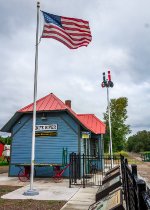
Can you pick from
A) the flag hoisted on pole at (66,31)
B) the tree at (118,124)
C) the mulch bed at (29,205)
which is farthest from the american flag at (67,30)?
the tree at (118,124)

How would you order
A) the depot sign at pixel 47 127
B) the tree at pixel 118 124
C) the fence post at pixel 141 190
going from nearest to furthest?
the fence post at pixel 141 190 < the depot sign at pixel 47 127 < the tree at pixel 118 124

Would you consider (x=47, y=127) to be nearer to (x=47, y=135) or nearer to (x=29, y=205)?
(x=47, y=135)

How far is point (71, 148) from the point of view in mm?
15578

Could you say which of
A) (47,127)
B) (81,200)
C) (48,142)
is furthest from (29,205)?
(47,127)

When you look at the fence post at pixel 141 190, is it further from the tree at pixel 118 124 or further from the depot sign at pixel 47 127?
the tree at pixel 118 124

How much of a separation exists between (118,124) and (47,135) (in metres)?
28.4

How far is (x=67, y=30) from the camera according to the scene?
11.1 metres

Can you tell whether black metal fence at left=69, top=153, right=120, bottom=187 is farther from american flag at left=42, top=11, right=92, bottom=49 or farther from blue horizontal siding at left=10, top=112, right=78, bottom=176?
american flag at left=42, top=11, right=92, bottom=49

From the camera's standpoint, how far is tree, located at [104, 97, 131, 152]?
41.2m

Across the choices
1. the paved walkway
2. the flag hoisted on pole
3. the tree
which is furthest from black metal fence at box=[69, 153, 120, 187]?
the tree

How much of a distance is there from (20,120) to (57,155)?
3.46m

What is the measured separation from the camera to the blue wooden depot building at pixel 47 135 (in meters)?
15.6

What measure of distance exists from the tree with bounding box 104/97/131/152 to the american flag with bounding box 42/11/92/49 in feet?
103

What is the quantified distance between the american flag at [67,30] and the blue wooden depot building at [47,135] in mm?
5299
